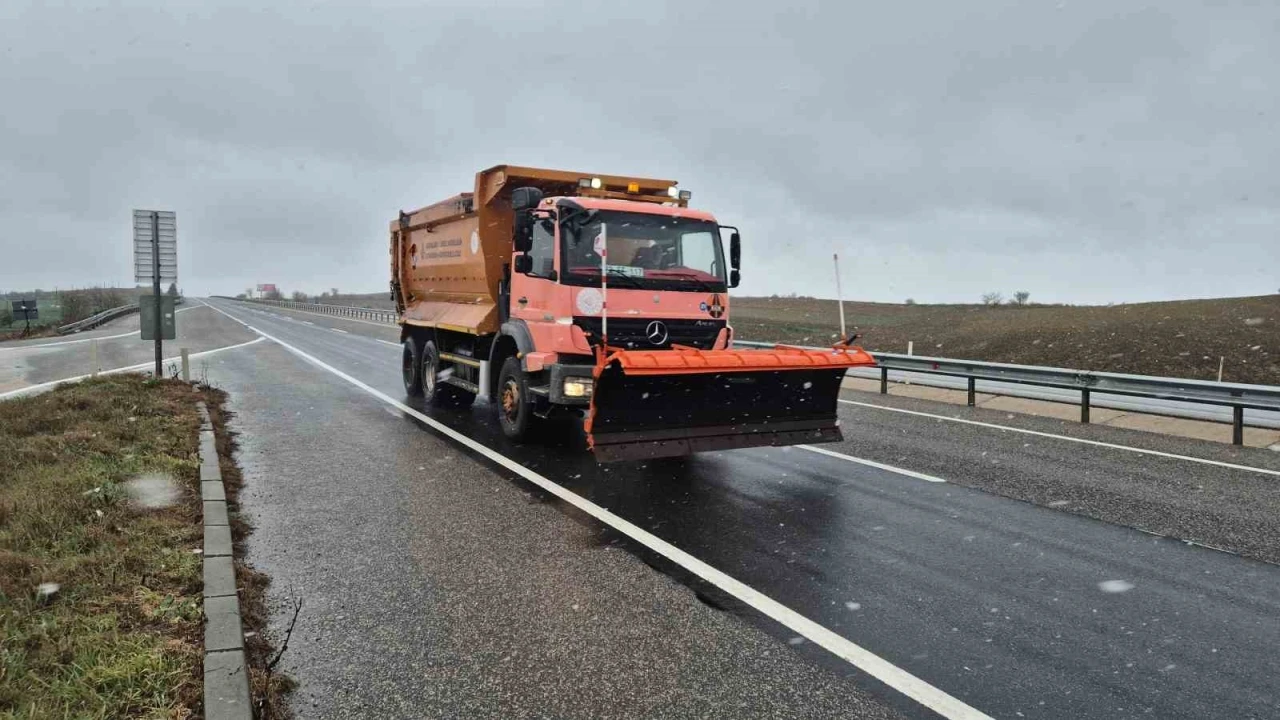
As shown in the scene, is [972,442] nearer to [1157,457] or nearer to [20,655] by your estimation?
[1157,457]

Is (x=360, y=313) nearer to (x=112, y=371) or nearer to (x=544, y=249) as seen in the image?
(x=112, y=371)

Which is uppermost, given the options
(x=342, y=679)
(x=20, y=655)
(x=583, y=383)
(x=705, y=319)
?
(x=705, y=319)

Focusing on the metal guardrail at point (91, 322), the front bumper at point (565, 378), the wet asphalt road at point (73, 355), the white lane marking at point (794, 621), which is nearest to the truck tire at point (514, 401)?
the front bumper at point (565, 378)

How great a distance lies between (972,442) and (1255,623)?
522 centimetres

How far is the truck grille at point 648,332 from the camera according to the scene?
7.77m

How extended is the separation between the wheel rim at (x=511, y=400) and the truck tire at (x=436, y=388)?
2.99 meters

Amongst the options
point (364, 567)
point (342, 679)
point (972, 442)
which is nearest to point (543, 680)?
point (342, 679)

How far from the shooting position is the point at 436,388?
1202 centimetres

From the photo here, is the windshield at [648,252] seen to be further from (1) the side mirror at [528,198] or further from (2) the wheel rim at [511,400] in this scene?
(2) the wheel rim at [511,400]

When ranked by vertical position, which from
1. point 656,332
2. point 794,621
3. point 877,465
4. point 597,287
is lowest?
point 794,621

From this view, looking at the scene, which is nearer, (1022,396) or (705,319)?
(705,319)

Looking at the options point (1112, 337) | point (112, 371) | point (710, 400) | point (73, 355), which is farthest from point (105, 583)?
point (1112, 337)

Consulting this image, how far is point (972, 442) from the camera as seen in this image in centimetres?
907

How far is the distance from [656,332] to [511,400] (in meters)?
2.05
